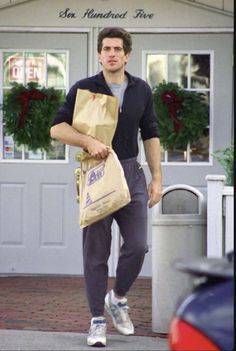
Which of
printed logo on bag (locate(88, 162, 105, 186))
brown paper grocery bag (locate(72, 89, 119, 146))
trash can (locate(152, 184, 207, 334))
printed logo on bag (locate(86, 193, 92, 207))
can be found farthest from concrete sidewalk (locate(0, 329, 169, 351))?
brown paper grocery bag (locate(72, 89, 119, 146))

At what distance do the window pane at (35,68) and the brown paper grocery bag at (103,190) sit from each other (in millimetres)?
3602

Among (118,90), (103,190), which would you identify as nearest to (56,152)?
(118,90)

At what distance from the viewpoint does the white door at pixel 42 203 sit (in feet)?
30.8

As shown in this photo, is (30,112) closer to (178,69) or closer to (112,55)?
(178,69)

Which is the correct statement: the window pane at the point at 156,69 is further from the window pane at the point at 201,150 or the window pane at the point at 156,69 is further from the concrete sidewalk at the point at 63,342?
the concrete sidewalk at the point at 63,342

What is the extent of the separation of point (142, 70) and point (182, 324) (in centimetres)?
665

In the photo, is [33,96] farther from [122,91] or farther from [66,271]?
[122,91]

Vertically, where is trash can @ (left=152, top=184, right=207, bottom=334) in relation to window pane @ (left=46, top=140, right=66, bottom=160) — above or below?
below

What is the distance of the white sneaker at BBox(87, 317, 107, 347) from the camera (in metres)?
6.13

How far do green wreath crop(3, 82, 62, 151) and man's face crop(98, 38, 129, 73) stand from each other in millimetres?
3085

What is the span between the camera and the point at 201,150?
9.35 m

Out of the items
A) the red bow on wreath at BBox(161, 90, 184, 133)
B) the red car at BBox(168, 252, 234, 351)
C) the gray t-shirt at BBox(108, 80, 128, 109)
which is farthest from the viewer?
the red bow on wreath at BBox(161, 90, 184, 133)

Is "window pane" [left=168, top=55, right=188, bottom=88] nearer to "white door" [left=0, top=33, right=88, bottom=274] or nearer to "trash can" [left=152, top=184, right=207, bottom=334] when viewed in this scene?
"white door" [left=0, top=33, right=88, bottom=274]

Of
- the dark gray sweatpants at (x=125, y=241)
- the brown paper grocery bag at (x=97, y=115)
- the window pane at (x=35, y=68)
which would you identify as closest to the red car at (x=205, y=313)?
the brown paper grocery bag at (x=97, y=115)
